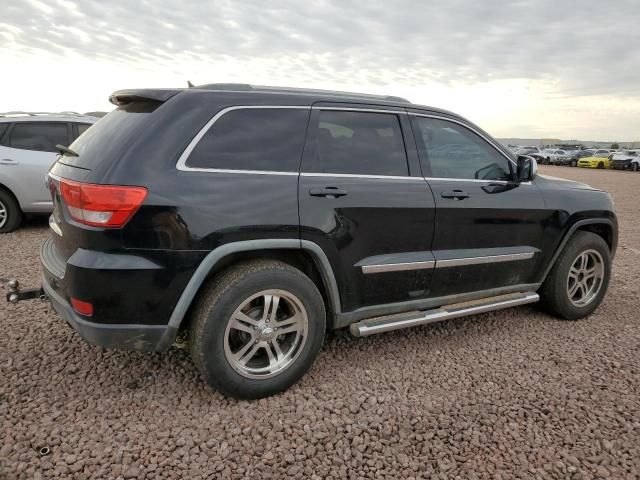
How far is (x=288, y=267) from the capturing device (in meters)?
2.74

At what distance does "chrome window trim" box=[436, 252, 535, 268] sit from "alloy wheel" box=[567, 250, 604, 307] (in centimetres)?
71

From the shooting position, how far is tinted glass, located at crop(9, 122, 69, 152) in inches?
263

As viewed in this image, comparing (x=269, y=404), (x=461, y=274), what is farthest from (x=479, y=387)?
(x=269, y=404)

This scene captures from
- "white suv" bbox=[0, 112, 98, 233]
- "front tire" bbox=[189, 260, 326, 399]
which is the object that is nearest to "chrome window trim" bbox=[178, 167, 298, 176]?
"front tire" bbox=[189, 260, 326, 399]

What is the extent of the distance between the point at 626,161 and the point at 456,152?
36812 millimetres

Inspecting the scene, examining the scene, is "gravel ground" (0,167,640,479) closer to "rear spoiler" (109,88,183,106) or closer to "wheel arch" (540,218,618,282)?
"wheel arch" (540,218,618,282)

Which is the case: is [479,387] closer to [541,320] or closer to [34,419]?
[541,320]

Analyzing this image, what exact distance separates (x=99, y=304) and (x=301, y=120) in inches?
62.2

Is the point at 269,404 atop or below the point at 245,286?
below

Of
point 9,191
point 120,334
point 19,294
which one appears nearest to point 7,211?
point 9,191

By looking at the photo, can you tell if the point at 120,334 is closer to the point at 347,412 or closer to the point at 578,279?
the point at 347,412

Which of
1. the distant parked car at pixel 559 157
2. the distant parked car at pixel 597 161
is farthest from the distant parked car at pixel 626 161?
the distant parked car at pixel 559 157

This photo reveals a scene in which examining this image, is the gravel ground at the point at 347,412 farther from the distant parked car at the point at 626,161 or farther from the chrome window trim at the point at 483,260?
the distant parked car at the point at 626,161

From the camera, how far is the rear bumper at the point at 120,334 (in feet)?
7.97
